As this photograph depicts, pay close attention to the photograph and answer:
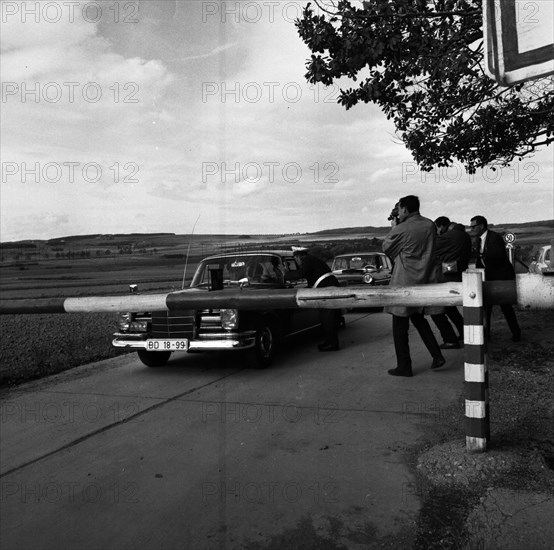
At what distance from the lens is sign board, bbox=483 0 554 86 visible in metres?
2.09

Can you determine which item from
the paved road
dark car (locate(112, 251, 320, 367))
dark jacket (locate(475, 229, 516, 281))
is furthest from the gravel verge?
dark jacket (locate(475, 229, 516, 281))

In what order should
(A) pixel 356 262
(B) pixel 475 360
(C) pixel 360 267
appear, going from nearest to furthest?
(B) pixel 475 360, (C) pixel 360 267, (A) pixel 356 262

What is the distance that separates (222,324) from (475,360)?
379 centimetres

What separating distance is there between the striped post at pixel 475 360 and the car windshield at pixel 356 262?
10174mm

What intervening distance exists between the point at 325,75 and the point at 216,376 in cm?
406

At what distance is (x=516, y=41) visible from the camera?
2193 mm

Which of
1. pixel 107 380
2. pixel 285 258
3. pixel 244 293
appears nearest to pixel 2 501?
pixel 244 293

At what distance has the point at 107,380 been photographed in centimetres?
653

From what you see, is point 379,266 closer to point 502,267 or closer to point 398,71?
point 502,267

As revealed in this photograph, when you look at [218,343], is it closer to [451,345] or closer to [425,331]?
[425,331]

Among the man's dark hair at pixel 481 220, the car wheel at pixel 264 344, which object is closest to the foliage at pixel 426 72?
A: the man's dark hair at pixel 481 220

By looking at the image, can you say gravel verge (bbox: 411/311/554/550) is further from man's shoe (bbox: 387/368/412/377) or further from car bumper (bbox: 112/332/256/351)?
car bumper (bbox: 112/332/256/351)

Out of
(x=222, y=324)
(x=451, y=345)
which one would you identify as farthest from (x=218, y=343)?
(x=451, y=345)

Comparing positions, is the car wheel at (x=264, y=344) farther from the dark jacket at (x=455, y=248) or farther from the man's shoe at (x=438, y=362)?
the dark jacket at (x=455, y=248)
